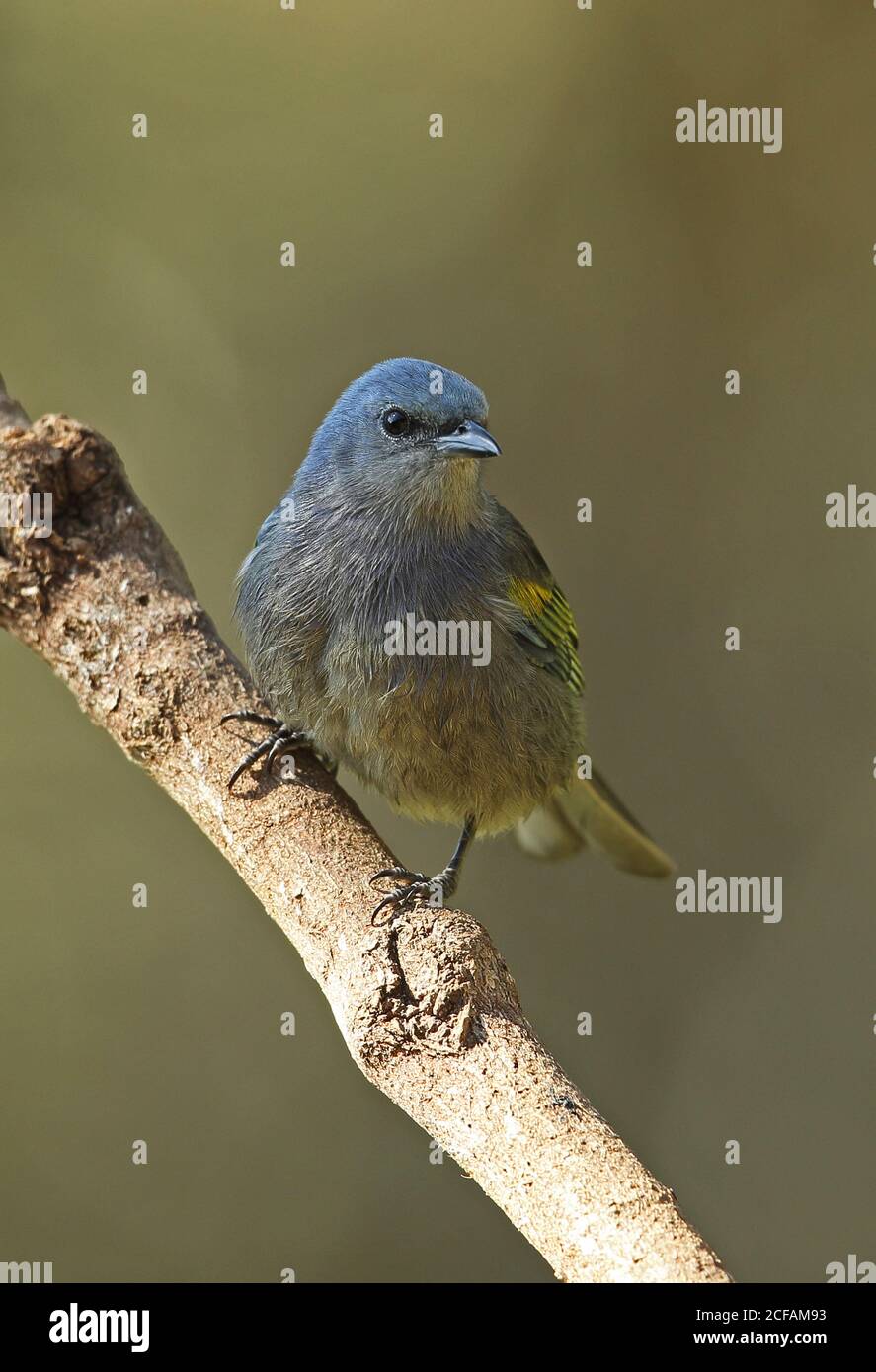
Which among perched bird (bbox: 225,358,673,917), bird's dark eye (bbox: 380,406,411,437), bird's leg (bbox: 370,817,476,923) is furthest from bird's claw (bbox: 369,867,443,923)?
bird's dark eye (bbox: 380,406,411,437)

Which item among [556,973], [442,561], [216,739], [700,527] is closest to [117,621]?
[216,739]

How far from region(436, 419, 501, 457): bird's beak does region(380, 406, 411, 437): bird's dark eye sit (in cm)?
12

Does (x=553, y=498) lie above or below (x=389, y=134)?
below

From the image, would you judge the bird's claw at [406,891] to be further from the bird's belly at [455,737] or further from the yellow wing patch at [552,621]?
the yellow wing patch at [552,621]

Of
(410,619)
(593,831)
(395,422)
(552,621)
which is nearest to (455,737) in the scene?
(410,619)

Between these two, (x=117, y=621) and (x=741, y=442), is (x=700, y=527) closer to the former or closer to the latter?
(x=741, y=442)

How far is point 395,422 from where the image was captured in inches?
157

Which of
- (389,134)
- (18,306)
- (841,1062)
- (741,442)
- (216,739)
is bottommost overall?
(841,1062)

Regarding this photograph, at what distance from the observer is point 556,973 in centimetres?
632

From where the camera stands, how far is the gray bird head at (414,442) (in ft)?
12.7

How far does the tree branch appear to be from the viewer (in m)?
2.39

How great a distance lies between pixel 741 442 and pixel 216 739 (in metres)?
4.40

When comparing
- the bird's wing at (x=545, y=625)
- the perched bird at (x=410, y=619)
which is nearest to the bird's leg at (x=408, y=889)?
the perched bird at (x=410, y=619)

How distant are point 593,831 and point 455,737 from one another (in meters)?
1.26
